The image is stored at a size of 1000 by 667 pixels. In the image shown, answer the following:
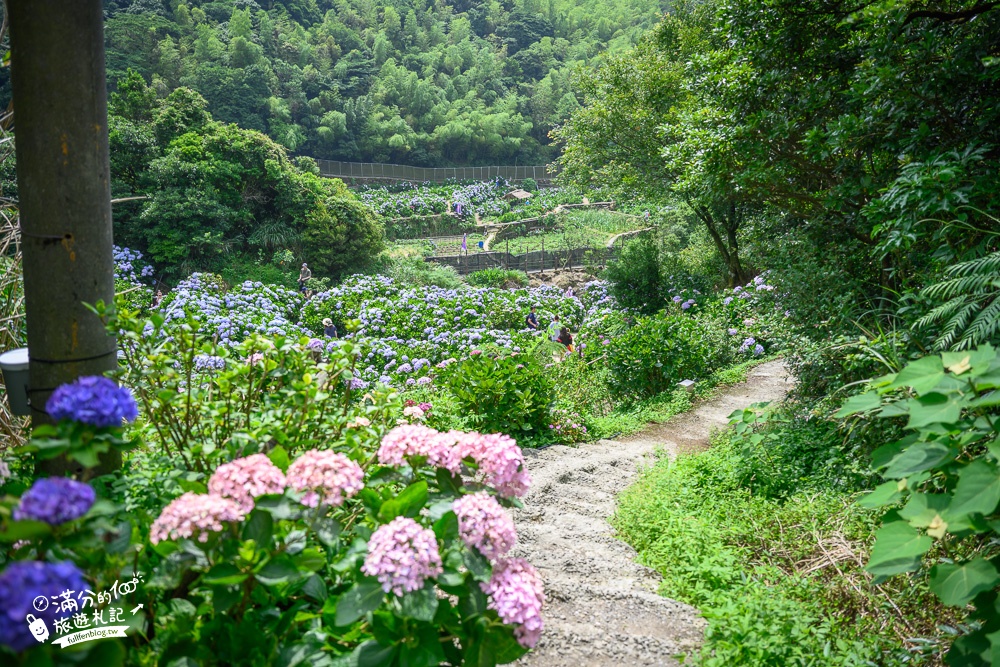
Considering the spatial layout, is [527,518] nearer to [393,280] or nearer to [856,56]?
[856,56]

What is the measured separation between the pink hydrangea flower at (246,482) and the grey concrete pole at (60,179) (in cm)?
77

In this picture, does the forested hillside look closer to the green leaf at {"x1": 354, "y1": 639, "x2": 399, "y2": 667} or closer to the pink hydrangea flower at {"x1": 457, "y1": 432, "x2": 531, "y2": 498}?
the pink hydrangea flower at {"x1": 457, "y1": 432, "x2": 531, "y2": 498}

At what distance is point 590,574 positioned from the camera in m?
2.77

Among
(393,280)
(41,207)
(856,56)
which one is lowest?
(393,280)

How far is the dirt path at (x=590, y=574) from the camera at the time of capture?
2.25 metres

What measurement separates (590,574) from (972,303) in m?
1.91

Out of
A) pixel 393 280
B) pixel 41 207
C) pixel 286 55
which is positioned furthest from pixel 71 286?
pixel 286 55

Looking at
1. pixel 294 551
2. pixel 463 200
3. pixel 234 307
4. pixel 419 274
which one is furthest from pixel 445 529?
pixel 463 200

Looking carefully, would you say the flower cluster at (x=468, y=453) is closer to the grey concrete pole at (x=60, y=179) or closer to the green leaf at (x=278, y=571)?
the green leaf at (x=278, y=571)

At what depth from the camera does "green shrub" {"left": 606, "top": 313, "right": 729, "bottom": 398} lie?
7.14m

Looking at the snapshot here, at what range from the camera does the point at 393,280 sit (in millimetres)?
14773

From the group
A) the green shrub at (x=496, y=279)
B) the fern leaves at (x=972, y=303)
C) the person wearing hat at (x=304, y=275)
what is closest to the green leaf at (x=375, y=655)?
the fern leaves at (x=972, y=303)

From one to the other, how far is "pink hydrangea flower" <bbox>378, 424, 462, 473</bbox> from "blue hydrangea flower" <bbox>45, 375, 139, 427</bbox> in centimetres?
64

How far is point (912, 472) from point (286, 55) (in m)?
45.6
